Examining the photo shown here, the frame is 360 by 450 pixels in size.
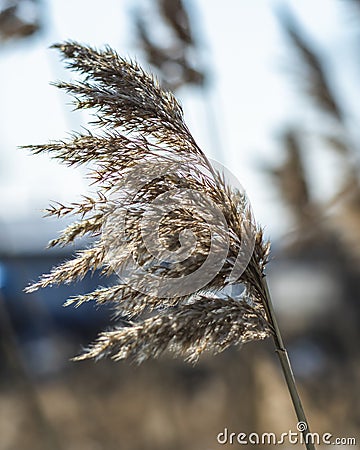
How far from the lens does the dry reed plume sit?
1.17 meters

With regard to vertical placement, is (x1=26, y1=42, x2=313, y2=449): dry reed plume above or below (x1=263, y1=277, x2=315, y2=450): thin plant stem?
above

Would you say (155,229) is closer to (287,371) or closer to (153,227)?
(153,227)

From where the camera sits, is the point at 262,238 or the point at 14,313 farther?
the point at 14,313

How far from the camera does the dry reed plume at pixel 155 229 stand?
1165 mm

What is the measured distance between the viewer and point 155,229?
1.20m

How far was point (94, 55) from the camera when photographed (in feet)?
3.93

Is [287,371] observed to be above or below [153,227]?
below

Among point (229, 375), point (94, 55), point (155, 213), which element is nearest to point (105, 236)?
point (155, 213)

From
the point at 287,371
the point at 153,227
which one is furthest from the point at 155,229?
the point at 287,371

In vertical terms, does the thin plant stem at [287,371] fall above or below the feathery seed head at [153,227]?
below

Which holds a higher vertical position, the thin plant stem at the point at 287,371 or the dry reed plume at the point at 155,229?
the dry reed plume at the point at 155,229

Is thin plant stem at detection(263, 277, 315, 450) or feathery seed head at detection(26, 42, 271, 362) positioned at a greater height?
feathery seed head at detection(26, 42, 271, 362)

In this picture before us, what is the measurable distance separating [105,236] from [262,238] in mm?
277

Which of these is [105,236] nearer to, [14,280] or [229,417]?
[229,417]
